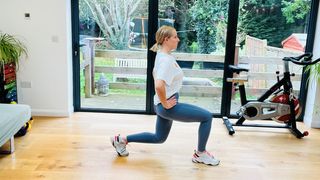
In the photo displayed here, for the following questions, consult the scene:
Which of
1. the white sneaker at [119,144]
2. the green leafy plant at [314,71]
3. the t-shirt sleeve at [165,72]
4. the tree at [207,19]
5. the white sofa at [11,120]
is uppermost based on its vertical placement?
the tree at [207,19]

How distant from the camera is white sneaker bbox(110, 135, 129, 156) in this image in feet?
10.7

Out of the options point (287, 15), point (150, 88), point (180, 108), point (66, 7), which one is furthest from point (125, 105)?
point (287, 15)

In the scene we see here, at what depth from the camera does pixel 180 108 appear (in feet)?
9.62

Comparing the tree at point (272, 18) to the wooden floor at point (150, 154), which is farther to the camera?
the tree at point (272, 18)

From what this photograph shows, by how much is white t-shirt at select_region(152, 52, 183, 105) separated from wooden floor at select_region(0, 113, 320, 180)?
0.76 m

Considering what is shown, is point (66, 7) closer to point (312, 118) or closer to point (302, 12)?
point (302, 12)

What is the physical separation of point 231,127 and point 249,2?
5.42ft

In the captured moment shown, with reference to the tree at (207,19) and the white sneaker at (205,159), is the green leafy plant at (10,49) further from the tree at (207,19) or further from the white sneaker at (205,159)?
the white sneaker at (205,159)

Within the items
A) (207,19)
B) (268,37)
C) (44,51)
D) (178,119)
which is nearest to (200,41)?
(207,19)

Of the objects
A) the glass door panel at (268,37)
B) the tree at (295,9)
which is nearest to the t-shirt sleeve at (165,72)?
the glass door panel at (268,37)

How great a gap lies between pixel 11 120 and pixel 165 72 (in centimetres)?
156

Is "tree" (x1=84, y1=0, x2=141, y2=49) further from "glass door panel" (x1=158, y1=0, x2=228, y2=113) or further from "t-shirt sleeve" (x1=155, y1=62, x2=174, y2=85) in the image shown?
"t-shirt sleeve" (x1=155, y1=62, x2=174, y2=85)

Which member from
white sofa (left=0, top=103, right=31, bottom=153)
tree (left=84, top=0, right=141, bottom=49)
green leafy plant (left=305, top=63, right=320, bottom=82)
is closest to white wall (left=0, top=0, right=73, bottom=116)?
tree (left=84, top=0, right=141, bottom=49)

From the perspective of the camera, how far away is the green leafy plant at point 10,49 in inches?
158
